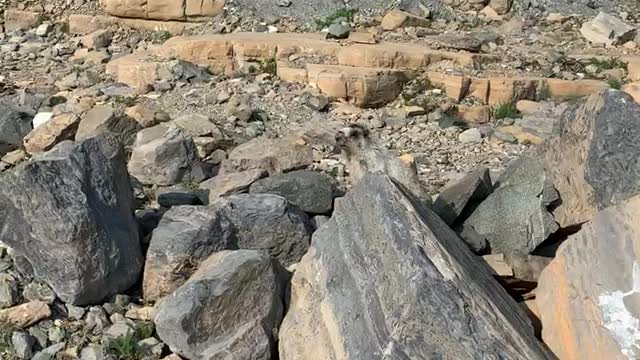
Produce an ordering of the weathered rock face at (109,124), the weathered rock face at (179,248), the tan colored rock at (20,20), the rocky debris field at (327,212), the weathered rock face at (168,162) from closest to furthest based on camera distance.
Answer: the rocky debris field at (327,212)
the weathered rock face at (179,248)
the weathered rock face at (168,162)
the weathered rock face at (109,124)
the tan colored rock at (20,20)

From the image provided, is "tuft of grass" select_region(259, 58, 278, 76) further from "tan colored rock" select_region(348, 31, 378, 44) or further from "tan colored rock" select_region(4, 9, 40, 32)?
"tan colored rock" select_region(4, 9, 40, 32)

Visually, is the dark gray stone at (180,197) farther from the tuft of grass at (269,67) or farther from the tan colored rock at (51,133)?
the tuft of grass at (269,67)

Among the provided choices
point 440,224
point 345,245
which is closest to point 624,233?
point 440,224

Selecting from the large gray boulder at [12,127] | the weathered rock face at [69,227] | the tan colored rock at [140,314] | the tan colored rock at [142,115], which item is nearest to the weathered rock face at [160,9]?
the tan colored rock at [142,115]

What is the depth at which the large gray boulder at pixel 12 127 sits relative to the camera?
8156mm

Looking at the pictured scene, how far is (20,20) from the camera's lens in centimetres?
1320

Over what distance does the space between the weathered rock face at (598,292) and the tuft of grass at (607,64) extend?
22.1ft

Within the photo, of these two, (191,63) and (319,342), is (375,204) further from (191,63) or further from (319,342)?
(191,63)

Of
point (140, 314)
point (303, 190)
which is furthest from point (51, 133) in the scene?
point (140, 314)

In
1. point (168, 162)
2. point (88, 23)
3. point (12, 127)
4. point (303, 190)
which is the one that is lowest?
point (88, 23)

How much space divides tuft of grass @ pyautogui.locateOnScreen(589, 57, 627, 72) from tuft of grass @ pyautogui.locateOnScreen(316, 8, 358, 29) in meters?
3.33

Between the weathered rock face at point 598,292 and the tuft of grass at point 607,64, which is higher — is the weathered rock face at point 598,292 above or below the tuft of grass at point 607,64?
above

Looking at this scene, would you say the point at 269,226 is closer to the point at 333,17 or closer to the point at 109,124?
the point at 109,124

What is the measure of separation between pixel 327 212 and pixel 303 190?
0.23 m
